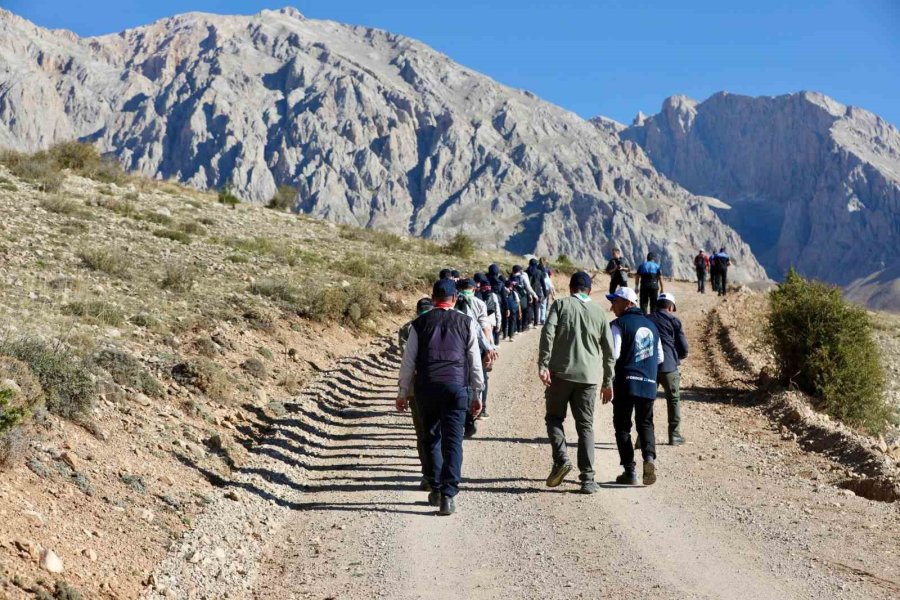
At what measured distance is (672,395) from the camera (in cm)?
1162

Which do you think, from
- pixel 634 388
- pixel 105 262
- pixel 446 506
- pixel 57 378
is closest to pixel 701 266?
pixel 105 262

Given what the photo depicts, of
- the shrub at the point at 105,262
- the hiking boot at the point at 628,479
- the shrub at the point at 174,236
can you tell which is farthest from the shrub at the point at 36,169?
the hiking boot at the point at 628,479

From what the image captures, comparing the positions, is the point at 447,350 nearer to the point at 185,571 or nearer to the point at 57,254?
the point at 185,571

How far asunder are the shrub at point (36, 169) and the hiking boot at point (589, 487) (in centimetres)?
2297

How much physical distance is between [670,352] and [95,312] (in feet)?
27.8

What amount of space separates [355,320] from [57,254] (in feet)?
21.6

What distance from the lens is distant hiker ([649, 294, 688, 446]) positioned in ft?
37.6

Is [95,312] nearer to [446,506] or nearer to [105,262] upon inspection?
[105,262]

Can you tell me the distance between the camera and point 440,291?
902 centimetres

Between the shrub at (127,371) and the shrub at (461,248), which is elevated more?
the shrub at (461,248)

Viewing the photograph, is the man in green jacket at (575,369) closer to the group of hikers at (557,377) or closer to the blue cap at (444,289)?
the group of hikers at (557,377)

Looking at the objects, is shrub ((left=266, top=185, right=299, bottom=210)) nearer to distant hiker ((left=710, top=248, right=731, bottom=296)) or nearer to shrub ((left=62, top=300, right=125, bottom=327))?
distant hiker ((left=710, top=248, right=731, bottom=296))

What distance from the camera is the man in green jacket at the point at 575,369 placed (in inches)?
367

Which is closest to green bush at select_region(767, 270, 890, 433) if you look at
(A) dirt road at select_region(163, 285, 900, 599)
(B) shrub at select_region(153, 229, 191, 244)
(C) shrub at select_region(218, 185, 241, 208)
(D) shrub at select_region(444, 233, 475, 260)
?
(A) dirt road at select_region(163, 285, 900, 599)
